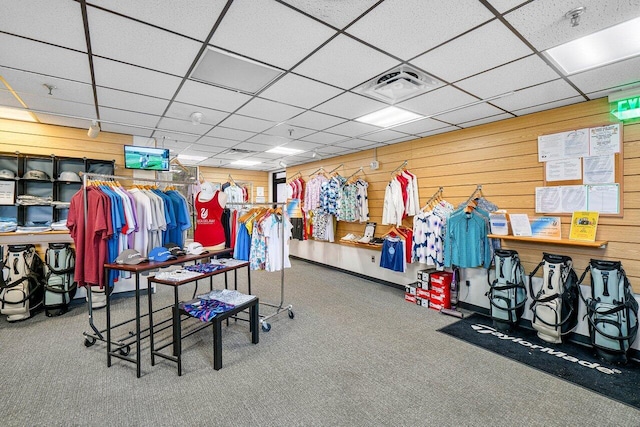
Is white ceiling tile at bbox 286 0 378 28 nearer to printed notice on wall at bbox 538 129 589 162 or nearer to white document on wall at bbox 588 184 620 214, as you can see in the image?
printed notice on wall at bbox 538 129 589 162

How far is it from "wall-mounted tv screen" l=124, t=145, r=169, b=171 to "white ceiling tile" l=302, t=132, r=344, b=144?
96.4 inches

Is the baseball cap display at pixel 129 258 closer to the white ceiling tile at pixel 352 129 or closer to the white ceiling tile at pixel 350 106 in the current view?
the white ceiling tile at pixel 350 106

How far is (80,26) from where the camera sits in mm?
1968

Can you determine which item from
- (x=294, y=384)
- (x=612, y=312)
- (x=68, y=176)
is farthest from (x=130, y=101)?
(x=612, y=312)

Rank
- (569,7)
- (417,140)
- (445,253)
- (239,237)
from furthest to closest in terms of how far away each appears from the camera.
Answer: (417,140), (445,253), (239,237), (569,7)

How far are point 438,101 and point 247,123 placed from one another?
102 inches

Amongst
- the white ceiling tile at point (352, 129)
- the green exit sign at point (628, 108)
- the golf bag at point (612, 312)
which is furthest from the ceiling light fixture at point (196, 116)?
Result: the golf bag at point (612, 312)

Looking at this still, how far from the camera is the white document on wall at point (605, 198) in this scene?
9.92 feet

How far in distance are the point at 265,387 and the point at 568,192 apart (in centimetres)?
385

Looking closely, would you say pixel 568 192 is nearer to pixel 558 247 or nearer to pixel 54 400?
pixel 558 247

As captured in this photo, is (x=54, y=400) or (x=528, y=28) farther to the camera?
(x=54, y=400)

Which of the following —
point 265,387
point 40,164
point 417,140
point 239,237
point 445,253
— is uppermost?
point 417,140

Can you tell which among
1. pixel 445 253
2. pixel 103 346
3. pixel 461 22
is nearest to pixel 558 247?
pixel 445 253

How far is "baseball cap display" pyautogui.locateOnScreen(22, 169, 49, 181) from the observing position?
13.7 ft
